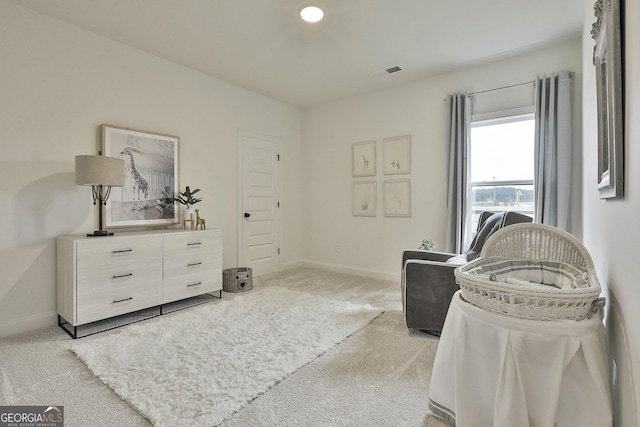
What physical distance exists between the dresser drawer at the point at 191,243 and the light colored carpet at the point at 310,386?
88 cm

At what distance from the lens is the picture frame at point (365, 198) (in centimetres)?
449

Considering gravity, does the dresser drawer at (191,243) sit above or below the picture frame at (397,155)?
below

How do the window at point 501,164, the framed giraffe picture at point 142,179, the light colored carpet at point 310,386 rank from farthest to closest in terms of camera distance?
the window at point 501,164
the framed giraffe picture at point 142,179
the light colored carpet at point 310,386

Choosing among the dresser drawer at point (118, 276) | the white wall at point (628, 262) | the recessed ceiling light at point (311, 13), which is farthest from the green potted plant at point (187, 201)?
the white wall at point (628, 262)

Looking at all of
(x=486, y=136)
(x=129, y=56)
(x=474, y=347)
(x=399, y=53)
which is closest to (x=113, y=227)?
(x=129, y=56)

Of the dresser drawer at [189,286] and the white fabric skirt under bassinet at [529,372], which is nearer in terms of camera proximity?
the white fabric skirt under bassinet at [529,372]

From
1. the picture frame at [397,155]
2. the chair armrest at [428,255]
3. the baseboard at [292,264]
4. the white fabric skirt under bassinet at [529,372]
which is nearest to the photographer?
the white fabric skirt under bassinet at [529,372]

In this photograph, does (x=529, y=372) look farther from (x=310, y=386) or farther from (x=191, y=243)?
(x=191, y=243)

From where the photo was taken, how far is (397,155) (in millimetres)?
4250

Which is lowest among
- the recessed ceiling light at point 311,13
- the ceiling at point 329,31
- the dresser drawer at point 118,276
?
the dresser drawer at point 118,276

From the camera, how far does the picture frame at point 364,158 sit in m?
4.48

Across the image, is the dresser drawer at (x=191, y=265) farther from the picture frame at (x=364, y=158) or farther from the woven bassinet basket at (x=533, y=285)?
the woven bassinet basket at (x=533, y=285)

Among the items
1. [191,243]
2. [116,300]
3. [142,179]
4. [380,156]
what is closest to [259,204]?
[191,243]

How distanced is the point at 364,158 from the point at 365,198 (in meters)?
0.59
